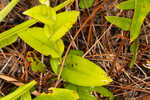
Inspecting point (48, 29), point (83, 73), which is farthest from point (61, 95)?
point (48, 29)

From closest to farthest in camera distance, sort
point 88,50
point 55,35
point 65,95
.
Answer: point 55,35, point 65,95, point 88,50

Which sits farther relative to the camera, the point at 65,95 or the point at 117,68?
the point at 117,68

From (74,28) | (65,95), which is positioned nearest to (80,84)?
(65,95)

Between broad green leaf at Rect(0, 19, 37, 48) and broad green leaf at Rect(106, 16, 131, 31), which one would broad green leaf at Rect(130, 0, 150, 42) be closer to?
broad green leaf at Rect(106, 16, 131, 31)

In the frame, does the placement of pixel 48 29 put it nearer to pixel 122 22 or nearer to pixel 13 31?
pixel 13 31

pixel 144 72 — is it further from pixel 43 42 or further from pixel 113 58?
pixel 43 42

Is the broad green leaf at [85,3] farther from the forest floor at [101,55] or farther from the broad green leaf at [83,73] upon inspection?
the broad green leaf at [83,73]

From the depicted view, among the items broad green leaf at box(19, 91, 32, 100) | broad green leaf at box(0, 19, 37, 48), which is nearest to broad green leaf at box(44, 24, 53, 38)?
broad green leaf at box(0, 19, 37, 48)
